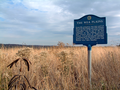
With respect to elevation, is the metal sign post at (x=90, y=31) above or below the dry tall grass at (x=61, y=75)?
above

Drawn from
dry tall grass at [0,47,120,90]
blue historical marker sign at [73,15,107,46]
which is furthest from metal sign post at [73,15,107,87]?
dry tall grass at [0,47,120,90]

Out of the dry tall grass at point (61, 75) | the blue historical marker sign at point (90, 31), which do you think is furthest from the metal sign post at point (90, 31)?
the dry tall grass at point (61, 75)

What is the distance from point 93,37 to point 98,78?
1646 mm

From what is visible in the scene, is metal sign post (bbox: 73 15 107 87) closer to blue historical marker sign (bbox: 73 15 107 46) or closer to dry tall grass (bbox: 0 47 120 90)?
blue historical marker sign (bbox: 73 15 107 46)

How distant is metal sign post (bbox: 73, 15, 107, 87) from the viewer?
413cm

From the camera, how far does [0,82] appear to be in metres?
3.03

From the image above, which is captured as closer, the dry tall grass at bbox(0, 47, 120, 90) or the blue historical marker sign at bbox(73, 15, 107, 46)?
the dry tall grass at bbox(0, 47, 120, 90)

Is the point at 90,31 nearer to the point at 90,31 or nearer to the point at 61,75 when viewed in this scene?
the point at 90,31

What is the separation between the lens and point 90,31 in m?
4.25

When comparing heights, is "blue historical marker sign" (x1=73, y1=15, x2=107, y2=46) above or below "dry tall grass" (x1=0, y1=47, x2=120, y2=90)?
above

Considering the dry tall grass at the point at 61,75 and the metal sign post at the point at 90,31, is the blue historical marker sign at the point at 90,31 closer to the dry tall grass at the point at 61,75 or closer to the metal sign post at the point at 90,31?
the metal sign post at the point at 90,31

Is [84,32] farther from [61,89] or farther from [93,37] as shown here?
[61,89]

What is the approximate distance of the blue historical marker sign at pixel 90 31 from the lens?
4137 millimetres

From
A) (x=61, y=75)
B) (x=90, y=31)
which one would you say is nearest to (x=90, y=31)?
(x=90, y=31)
